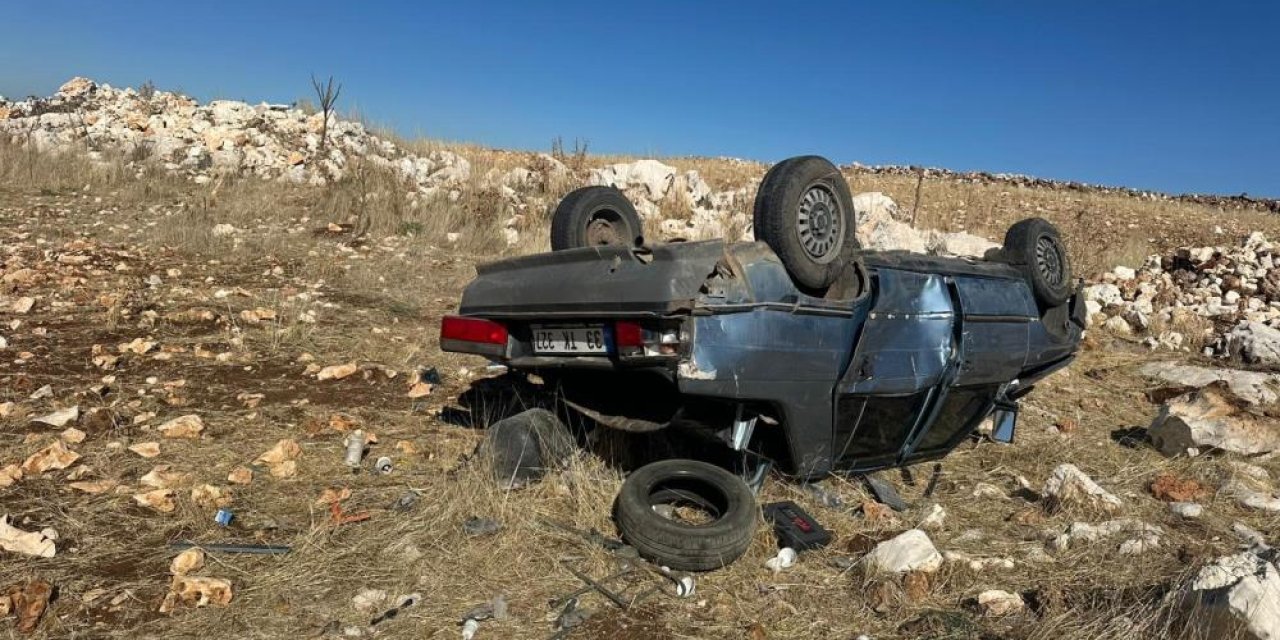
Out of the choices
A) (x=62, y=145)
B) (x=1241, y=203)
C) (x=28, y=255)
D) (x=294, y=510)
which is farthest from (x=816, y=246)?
(x=1241, y=203)

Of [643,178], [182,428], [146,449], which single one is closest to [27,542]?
[146,449]

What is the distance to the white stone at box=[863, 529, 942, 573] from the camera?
2959mm

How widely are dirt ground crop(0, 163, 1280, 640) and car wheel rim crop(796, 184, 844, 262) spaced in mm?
1207

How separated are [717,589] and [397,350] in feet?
13.1

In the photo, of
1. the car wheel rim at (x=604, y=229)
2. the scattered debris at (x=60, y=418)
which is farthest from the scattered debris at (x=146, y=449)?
the car wheel rim at (x=604, y=229)

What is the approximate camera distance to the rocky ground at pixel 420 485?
2.63 m

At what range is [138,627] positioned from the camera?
2453 millimetres

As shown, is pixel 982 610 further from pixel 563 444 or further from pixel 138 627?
pixel 138 627

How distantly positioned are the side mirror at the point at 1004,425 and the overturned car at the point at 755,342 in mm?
340

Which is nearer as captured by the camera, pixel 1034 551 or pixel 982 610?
pixel 982 610

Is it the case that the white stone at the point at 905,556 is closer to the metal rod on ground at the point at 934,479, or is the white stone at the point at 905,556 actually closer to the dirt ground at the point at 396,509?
the dirt ground at the point at 396,509

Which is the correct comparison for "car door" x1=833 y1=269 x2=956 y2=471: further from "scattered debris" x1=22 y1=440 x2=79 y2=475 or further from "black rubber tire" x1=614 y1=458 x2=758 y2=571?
"scattered debris" x1=22 y1=440 x2=79 y2=475

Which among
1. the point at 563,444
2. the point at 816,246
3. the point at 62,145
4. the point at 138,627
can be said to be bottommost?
the point at 138,627

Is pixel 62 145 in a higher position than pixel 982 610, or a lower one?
higher
